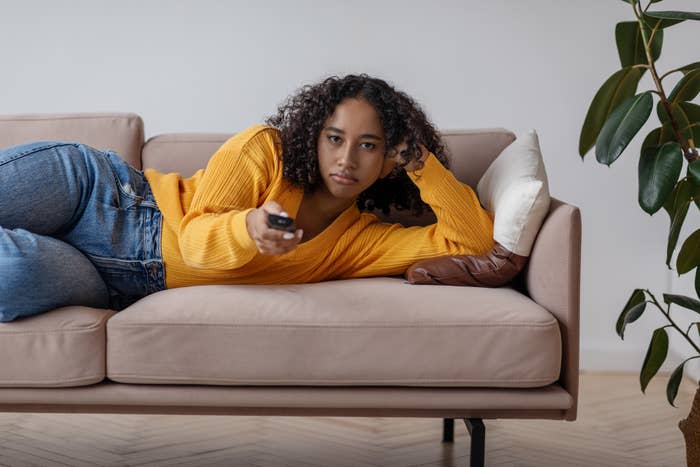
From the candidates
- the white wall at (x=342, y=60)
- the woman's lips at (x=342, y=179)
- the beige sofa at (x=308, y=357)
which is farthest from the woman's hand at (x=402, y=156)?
the white wall at (x=342, y=60)

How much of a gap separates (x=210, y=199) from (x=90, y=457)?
831 mm

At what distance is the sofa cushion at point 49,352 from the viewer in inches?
70.2

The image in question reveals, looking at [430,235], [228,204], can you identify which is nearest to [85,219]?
[228,204]

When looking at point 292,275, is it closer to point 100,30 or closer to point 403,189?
point 403,189

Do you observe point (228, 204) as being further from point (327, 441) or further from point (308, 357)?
point (327, 441)

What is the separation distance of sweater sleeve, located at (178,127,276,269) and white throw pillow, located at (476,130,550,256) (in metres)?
0.55

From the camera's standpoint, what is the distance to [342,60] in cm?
319

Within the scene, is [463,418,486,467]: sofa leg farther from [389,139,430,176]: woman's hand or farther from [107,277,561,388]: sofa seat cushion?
[389,139,430,176]: woman's hand

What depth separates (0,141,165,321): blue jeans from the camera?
193 centimetres

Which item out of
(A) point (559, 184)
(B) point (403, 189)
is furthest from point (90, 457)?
(A) point (559, 184)

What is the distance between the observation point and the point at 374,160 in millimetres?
2025

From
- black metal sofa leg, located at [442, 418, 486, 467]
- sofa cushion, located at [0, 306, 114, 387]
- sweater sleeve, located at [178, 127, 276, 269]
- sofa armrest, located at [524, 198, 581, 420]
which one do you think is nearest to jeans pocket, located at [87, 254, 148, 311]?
sweater sleeve, located at [178, 127, 276, 269]

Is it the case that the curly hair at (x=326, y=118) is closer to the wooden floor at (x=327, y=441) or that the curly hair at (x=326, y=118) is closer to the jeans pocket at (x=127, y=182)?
the jeans pocket at (x=127, y=182)

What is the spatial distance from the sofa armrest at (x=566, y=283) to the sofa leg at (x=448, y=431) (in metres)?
0.63
